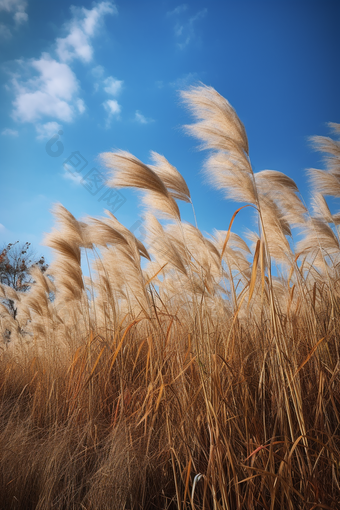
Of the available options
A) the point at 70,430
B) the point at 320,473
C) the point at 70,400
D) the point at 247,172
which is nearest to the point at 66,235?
the point at 70,400

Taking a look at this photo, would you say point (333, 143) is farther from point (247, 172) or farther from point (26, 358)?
point (26, 358)

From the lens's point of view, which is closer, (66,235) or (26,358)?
(66,235)

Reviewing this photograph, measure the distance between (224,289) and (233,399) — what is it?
1.56m

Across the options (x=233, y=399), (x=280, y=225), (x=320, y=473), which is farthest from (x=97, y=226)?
(x=320, y=473)

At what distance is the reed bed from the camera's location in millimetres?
1206

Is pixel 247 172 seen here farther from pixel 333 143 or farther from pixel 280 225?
pixel 333 143

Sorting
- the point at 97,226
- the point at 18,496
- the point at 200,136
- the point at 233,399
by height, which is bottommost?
the point at 18,496

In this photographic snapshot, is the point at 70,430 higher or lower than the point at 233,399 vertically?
lower

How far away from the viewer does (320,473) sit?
1.19 meters

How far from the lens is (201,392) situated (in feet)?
5.32

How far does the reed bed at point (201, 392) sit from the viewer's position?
121 cm

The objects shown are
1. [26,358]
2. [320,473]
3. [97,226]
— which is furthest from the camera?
[26,358]

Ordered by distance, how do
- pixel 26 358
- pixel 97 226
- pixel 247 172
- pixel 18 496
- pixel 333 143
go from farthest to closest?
1. pixel 26 358
2. pixel 333 143
3. pixel 97 226
4. pixel 247 172
5. pixel 18 496

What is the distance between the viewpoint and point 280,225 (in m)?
2.22
